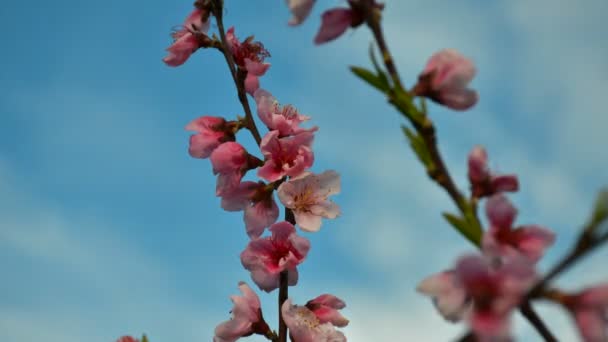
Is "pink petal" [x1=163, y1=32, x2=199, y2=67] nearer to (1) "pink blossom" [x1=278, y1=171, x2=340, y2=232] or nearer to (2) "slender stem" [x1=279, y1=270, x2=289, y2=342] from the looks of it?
(1) "pink blossom" [x1=278, y1=171, x2=340, y2=232]

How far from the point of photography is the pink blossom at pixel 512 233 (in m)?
1.17

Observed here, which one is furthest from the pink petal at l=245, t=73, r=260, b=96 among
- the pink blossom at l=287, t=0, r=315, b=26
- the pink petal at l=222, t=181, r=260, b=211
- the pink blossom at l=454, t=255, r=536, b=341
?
the pink blossom at l=454, t=255, r=536, b=341

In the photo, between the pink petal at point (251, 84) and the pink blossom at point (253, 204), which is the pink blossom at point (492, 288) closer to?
the pink blossom at point (253, 204)

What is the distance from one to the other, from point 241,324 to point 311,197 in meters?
0.44

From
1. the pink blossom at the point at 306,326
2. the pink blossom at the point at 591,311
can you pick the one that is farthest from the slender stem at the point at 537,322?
the pink blossom at the point at 306,326

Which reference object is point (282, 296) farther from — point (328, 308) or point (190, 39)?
point (190, 39)

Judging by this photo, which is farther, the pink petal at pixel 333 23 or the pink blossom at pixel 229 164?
the pink blossom at pixel 229 164

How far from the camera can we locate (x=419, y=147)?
1.40 m

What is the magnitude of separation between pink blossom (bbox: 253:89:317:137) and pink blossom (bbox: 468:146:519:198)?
832 millimetres

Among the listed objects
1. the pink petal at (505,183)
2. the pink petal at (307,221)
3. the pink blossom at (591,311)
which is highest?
the pink petal at (307,221)

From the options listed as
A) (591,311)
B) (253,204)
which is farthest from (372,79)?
(253,204)

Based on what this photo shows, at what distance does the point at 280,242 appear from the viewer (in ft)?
6.91

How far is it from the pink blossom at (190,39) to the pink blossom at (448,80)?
1.10 m

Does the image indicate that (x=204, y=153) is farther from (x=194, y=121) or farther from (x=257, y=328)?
(x=257, y=328)
